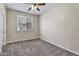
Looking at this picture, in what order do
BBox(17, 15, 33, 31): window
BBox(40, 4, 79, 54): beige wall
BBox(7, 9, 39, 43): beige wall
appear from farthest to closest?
BBox(17, 15, 33, 31): window
BBox(7, 9, 39, 43): beige wall
BBox(40, 4, 79, 54): beige wall

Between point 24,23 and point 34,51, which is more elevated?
point 24,23

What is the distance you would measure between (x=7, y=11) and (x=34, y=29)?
2983mm

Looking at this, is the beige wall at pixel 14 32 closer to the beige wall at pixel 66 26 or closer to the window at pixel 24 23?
the window at pixel 24 23

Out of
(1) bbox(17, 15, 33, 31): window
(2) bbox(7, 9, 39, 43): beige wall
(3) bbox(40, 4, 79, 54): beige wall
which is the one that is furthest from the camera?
(1) bbox(17, 15, 33, 31): window

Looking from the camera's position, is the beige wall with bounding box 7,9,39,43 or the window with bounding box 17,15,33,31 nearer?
the beige wall with bounding box 7,9,39,43

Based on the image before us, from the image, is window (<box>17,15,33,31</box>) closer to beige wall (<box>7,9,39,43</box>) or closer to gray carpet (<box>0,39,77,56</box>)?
beige wall (<box>7,9,39,43</box>)

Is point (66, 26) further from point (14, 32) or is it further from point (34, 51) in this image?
point (14, 32)

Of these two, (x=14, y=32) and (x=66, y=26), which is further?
(x=14, y=32)

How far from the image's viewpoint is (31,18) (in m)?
8.33

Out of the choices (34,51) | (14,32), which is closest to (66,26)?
(34,51)

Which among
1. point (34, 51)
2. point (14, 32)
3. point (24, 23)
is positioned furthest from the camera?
point (24, 23)

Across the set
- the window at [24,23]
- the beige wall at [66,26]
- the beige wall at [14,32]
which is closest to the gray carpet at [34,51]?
the beige wall at [66,26]

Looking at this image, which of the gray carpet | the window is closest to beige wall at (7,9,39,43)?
the window

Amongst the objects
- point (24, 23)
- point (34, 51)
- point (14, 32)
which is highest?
point (24, 23)
